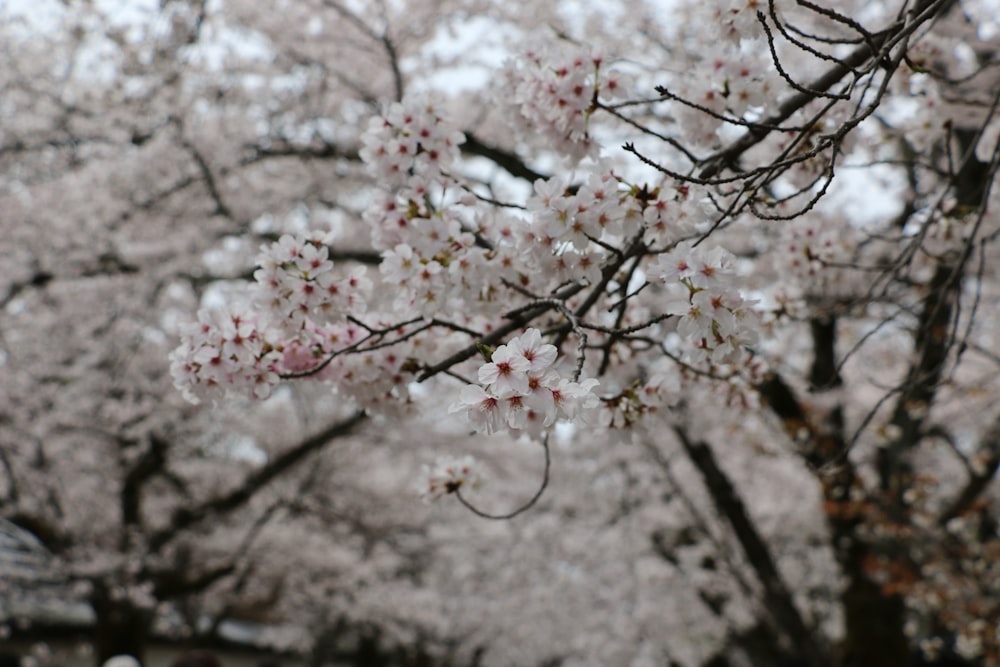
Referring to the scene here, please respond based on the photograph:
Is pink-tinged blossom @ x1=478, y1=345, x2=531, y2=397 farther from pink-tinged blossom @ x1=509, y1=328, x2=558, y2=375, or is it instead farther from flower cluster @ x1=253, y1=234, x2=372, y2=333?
flower cluster @ x1=253, y1=234, x2=372, y2=333

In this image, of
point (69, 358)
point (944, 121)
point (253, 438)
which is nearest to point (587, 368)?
point (944, 121)

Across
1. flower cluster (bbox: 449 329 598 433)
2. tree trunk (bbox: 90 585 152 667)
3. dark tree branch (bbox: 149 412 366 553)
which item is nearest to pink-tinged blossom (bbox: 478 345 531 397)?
flower cluster (bbox: 449 329 598 433)

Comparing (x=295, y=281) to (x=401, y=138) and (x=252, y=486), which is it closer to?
(x=401, y=138)

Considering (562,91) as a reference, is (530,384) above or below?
below

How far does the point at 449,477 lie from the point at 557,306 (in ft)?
3.14

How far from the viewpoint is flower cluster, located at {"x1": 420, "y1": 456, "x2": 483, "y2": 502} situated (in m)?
2.48

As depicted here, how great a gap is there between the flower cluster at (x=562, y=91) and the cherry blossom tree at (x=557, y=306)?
13mm

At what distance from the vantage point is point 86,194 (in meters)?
8.14

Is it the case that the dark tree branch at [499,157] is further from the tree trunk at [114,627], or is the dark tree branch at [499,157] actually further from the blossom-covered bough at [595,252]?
the tree trunk at [114,627]

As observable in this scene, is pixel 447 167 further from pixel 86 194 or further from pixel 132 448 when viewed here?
pixel 132 448

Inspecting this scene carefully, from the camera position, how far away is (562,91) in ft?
8.04

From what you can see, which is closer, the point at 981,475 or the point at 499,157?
the point at 499,157

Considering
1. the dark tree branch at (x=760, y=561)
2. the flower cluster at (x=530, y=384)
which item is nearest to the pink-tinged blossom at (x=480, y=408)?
the flower cluster at (x=530, y=384)

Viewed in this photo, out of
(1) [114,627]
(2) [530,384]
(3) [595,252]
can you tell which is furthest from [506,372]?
(1) [114,627]
